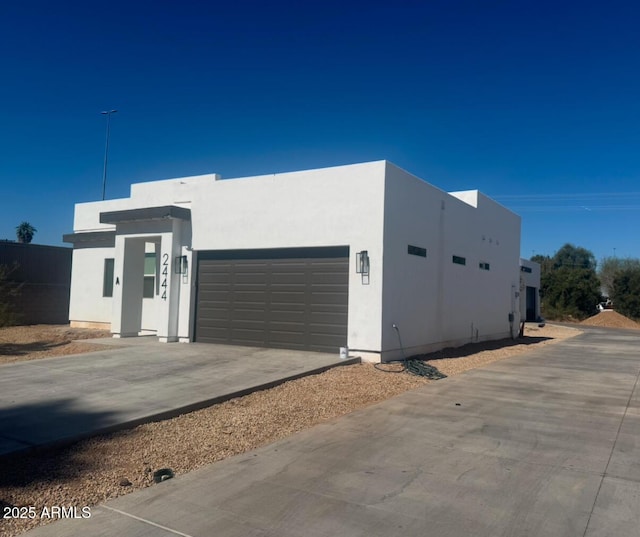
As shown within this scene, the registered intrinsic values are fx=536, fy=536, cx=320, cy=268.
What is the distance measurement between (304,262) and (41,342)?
8.34m

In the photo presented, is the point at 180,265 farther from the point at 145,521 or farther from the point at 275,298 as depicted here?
the point at 145,521

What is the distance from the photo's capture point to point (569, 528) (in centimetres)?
427

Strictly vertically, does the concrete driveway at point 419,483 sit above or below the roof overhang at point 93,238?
below

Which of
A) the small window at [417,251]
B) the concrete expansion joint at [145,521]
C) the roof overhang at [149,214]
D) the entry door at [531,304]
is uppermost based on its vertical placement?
the roof overhang at [149,214]

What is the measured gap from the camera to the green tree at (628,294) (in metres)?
46.4

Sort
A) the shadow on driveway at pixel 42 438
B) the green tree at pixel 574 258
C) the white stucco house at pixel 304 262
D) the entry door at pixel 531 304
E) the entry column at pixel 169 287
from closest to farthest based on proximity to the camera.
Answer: the shadow on driveway at pixel 42 438 < the white stucco house at pixel 304 262 < the entry column at pixel 169 287 < the entry door at pixel 531 304 < the green tree at pixel 574 258

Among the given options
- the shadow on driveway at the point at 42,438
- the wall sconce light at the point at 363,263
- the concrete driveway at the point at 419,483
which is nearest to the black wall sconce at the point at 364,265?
the wall sconce light at the point at 363,263

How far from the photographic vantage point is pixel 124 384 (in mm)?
9266

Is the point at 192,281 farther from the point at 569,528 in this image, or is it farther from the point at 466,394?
the point at 569,528

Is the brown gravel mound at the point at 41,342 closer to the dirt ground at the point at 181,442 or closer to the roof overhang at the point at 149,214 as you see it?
the roof overhang at the point at 149,214

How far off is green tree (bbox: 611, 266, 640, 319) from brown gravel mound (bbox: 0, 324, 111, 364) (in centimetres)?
4442

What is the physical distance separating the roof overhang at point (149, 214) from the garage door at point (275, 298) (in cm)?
132

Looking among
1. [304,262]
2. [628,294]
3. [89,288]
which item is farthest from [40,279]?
[628,294]

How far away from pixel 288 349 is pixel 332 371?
263cm
